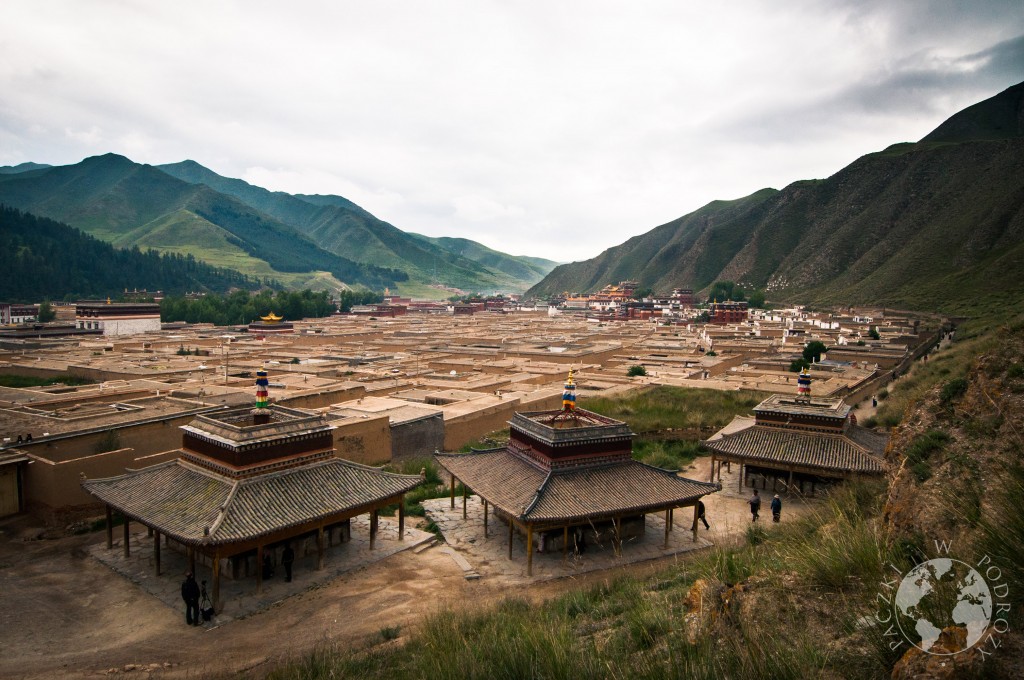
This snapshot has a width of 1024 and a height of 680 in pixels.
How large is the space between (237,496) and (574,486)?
908 cm

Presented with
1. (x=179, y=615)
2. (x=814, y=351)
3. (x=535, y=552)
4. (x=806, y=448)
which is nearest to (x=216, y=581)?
(x=179, y=615)

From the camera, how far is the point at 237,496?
14688mm

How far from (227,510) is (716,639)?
12.0 m

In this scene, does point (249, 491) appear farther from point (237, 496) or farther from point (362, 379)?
point (362, 379)

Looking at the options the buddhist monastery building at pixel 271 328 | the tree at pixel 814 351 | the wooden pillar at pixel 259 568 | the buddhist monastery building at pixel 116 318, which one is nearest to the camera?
the wooden pillar at pixel 259 568

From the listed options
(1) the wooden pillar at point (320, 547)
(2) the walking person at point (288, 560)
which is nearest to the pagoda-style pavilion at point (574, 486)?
(1) the wooden pillar at point (320, 547)

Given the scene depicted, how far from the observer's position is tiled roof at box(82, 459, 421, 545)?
1398 cm

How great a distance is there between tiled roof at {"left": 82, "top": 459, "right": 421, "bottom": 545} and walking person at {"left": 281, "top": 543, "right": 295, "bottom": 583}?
4.48ft

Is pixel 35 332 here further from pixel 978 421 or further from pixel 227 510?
pixel 978 421

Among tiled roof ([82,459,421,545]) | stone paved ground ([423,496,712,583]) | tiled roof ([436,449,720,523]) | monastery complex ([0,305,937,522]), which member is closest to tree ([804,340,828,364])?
monastery complex ([0,305,937,522])

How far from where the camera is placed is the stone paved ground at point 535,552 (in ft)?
51.7

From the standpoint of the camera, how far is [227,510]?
1412 centimetres

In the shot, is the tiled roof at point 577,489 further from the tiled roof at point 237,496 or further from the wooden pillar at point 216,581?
the wooden pillar at point 216,581

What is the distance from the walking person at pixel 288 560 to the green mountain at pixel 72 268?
150556 mm
